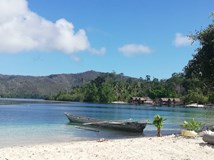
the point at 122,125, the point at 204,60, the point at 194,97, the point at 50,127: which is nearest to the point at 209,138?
the point at 204,60

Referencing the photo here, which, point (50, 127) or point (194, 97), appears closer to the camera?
point (50, 127)

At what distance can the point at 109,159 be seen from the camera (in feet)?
47.0

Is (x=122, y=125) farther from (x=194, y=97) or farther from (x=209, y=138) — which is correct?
(x=194, y=97)

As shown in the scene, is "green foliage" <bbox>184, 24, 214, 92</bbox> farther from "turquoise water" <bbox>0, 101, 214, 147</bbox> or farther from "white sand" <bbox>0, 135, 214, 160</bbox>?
"white sand" <bbox>0, 135, 214, 160</bbox>

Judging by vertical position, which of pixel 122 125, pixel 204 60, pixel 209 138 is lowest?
pixel 122 125

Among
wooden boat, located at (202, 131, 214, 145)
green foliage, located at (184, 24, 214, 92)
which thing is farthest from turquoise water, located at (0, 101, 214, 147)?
wooden boat, located at (202, 131, 214, 145)

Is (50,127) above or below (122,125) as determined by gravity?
below

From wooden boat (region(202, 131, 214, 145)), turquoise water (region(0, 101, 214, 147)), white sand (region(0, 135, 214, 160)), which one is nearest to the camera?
white sand (region(0, 135, 214, 160))

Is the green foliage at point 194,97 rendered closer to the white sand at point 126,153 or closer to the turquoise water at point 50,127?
the turquoise water at point 50,127

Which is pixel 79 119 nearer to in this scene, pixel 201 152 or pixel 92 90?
pixel 201 152

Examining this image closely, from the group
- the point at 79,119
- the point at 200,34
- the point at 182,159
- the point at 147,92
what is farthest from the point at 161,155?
the point at 147,92

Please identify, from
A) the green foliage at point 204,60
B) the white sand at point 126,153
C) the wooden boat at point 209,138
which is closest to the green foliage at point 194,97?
the green foliage at point 204,60

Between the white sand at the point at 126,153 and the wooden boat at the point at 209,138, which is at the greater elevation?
the wooden boat at the point at 209,138

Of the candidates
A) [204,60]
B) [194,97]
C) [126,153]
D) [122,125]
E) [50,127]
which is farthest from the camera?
[194,97]
